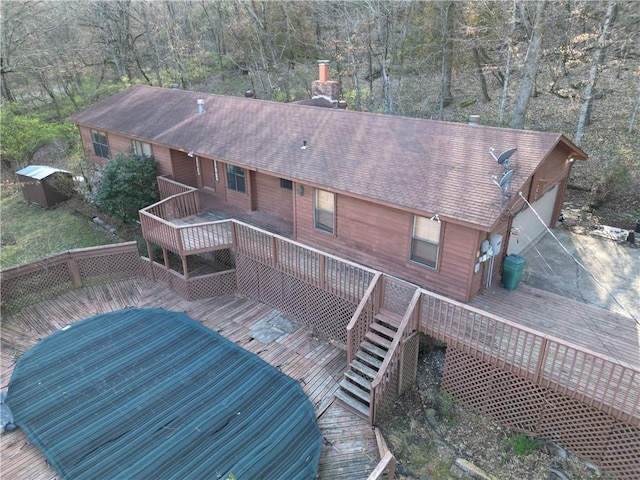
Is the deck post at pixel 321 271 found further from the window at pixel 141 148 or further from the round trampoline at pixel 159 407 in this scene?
the window at pixel 141 148

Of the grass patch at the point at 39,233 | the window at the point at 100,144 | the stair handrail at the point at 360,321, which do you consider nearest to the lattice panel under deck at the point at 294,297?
the stair handrail at the point at 360,321

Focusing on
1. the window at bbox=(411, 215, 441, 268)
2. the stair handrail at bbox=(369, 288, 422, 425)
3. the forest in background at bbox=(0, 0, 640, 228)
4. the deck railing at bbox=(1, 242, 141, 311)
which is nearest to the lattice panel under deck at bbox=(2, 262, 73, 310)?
the deck railing at bbox=(1, 242, 141, 311)

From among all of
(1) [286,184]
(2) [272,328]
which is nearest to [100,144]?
(1) [286,184]

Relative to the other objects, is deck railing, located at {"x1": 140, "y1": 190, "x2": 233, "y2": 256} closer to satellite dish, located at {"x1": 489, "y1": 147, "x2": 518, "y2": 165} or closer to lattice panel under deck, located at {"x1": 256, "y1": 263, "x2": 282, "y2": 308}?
lattice panel under deck, located at {"x1": 256, "y1": 263, "x2": 282, "y2": 308}

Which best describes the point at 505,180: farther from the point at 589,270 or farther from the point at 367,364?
the point at 367,364

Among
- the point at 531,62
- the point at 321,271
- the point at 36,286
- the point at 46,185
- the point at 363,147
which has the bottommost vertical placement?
the point at 36,286

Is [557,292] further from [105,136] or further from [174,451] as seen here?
[105,136]

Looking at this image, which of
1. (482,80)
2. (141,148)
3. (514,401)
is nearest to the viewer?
(514,401)
